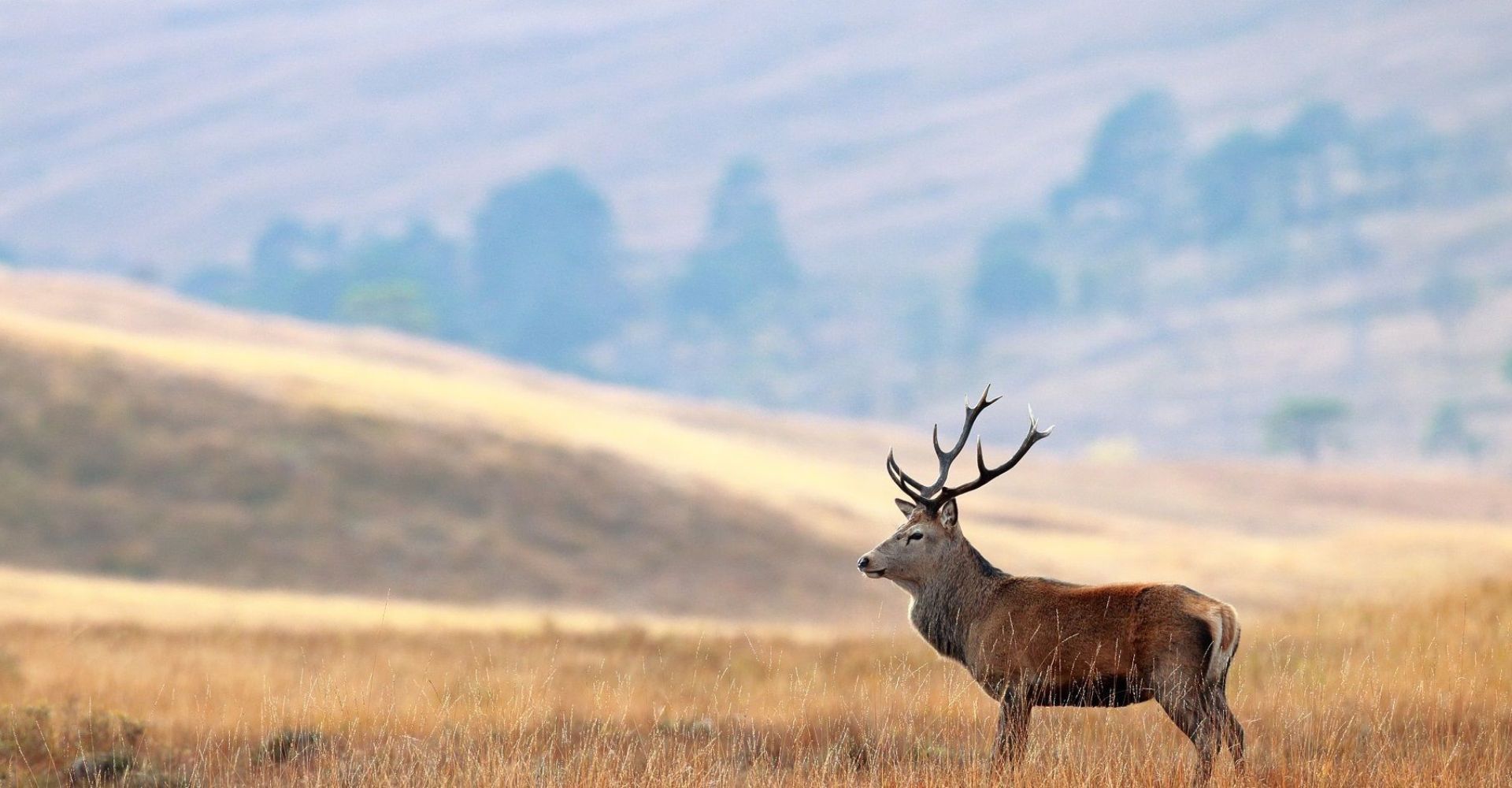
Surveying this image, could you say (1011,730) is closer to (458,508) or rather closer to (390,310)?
(458,508)

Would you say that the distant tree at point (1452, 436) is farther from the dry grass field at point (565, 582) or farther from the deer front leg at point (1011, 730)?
the deer front leg at point (1011, 730)

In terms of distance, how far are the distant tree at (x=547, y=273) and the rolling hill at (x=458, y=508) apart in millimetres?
112867

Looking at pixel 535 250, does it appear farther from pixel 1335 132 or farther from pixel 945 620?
pixel 945 620

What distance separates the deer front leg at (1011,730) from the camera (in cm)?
904

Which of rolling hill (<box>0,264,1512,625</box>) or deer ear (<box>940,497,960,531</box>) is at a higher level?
rolling hill (<box>0,264,1512,625</box>)

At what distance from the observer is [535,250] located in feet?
623

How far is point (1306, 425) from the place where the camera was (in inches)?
4875

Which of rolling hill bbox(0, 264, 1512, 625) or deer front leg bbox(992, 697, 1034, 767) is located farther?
rolling hill bbox(0, 264, 1512, 625)

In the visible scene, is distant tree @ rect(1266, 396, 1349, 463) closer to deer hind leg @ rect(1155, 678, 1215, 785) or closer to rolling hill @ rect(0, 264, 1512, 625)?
rolling hill @ rect(0, 264, 1512, 625)

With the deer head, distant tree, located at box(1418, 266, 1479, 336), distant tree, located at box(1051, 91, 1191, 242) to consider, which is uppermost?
distant tree, located at box(1051, 91, 1191, 242)

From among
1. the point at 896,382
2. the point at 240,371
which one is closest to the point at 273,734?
the point at 240,371

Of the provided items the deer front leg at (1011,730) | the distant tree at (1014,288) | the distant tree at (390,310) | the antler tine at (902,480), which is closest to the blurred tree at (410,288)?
the distant tree at (390,310)

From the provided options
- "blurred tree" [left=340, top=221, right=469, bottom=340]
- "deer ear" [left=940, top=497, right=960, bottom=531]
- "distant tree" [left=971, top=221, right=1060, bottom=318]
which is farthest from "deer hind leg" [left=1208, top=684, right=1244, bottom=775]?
"distant tree" [left=971, top=221, right=1060, bottom=318]

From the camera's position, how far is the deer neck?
32.2ft
